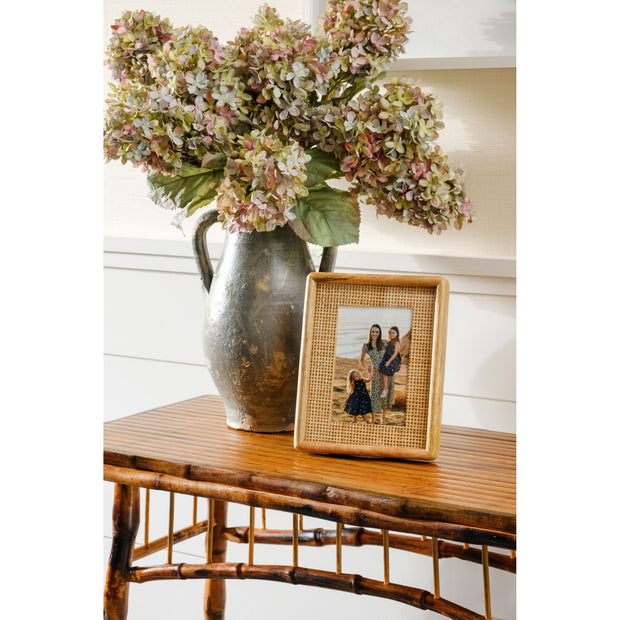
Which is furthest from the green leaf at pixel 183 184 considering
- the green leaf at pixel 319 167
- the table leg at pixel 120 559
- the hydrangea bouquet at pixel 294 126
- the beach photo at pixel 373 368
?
the table leg at pixel 120 559

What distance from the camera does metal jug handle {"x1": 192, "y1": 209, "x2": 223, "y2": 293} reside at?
3.41 ft

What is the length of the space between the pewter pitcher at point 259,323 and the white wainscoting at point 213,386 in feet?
0.44

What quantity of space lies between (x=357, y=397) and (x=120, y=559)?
0.41 metres

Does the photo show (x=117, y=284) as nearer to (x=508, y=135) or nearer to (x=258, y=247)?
(x=258, y=247)

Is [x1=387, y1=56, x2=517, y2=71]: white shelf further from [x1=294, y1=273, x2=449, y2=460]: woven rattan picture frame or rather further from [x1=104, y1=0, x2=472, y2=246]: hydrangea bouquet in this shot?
[x1=294, y1=273, x2=449, y2=460]: woven rattan picture frame

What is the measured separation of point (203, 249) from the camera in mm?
1057

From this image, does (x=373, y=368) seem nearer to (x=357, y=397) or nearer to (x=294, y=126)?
(x=357, y=397)

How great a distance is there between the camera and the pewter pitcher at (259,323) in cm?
98

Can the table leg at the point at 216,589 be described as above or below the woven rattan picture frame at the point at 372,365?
below

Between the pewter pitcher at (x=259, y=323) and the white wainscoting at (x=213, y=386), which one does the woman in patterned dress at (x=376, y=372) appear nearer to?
the pewter pitcher at (x=259, y=323)
